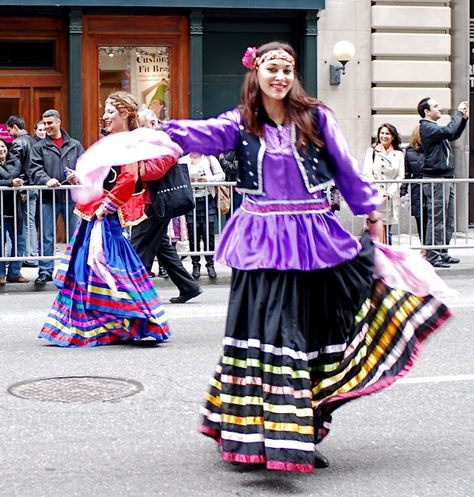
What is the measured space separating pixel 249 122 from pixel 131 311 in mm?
3362

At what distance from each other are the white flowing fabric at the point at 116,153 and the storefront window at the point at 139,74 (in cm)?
1211

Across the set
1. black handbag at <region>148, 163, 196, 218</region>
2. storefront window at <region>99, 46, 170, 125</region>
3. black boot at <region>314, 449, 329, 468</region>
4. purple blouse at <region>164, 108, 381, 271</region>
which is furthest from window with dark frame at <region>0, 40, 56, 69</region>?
black boot at <region>314, 449, 329, 468</region>

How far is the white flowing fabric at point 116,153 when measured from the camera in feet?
16.2

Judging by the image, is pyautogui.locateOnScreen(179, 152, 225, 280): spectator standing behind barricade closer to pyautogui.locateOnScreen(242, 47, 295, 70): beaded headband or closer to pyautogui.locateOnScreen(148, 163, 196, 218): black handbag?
pyautogui.locateOnScreen(148, 163, 196, 218): black handbag

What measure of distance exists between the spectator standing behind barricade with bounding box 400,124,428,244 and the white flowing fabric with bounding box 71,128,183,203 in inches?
358

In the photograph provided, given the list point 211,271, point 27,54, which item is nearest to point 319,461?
point 211,271

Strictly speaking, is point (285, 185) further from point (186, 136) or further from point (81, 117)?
point (81, 117)

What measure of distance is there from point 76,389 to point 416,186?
7805mm

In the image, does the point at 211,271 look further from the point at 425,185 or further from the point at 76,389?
the point at 76,389

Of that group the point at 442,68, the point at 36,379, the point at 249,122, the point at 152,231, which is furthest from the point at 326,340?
the point at 442,68

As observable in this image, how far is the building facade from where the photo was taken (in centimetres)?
1669

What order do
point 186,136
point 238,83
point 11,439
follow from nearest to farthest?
point 186,136 → point 11,439 → point 238,83

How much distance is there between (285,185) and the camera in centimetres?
518

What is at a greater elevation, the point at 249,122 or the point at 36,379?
the point at 249,122
